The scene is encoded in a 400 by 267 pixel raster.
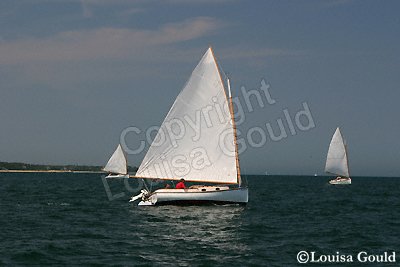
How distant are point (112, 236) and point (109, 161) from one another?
386ft

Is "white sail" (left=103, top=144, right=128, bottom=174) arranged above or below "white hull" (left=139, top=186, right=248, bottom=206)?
above

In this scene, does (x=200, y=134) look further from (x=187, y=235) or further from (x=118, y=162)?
(x=118, y=162)

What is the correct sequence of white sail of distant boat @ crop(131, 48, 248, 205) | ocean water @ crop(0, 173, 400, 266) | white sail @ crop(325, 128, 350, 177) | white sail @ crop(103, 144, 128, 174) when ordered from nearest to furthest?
ocean water @ crop(0, 173, 400, 266) → white sail of distant boat @ crop(131, 48, 248, 205) → white sail @ crop(325, 128, 350, 177) → white sail @ crop(103, 144, 128, 174)

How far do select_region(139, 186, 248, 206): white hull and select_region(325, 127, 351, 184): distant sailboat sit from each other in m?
76.1

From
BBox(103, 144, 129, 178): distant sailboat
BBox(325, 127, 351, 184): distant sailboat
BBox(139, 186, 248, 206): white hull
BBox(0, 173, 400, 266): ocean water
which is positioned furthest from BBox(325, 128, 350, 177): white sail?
BBox(139, 186, 248, 206): white hull

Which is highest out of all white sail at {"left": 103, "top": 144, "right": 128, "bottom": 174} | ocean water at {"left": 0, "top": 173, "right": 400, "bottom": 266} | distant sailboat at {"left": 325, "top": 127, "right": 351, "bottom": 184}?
white sail at {"left": 103, "top": 144, "right": 128, "bottom": 174}

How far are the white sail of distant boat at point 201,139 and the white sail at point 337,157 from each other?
75602 mm

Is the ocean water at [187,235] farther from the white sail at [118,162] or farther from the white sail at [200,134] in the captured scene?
the white sail at [118,162]

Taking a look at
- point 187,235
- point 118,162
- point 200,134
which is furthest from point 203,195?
point 118,162

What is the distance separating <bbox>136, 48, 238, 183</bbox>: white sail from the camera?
1815 inches

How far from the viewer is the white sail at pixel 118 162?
477ft

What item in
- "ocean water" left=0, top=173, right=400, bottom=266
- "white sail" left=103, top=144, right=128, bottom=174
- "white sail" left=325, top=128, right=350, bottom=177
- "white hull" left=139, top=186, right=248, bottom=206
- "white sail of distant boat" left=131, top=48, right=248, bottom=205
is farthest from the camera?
"white sail" left=103, top=144, right=128, bottom=174

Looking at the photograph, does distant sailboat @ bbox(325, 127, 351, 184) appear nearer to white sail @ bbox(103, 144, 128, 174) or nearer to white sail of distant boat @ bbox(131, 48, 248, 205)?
white sail @ bbox(103, 144, 128, 174)

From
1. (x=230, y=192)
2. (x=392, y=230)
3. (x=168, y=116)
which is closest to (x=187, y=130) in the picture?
(x=168, y=116)
